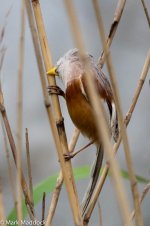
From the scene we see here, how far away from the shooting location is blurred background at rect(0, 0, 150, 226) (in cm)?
212

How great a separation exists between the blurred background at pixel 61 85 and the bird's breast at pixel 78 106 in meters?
0.87

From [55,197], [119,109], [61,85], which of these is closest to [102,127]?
[119,109]

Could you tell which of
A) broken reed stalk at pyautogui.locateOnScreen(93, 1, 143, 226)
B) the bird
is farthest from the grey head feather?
broken reed stalk at pyautogui.locateOnScreen(93, 1, 143, 226)

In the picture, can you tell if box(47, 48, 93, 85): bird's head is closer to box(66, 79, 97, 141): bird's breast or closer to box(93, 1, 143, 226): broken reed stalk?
box(66, 79, 97, 141): bird's breast

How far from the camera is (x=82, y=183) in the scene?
7.04ft

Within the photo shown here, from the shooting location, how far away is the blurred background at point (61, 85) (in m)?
2.12

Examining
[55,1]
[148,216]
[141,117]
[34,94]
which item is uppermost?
[55,1]

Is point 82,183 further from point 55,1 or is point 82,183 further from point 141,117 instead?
point 55,1

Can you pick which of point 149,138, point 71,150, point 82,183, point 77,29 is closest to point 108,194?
point 82,183

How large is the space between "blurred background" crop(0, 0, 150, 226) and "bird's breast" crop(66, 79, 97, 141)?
867 millimetres

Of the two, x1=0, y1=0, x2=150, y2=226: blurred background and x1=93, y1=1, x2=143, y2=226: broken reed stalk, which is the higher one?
x1=93, y1=1, x2=143, y2=226: broken reed stalk

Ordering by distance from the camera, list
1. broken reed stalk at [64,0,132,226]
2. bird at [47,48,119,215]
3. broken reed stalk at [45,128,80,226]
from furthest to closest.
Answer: bird at [47,48,119,215]
broken reed stalk at [45,128,80,226]
broken reed stalk at [64,0,132,226]

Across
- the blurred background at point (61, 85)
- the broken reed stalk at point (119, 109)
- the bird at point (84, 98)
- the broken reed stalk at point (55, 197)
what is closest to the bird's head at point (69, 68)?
the bird at point (84, 98)

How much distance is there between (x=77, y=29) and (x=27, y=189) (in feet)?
1.63
